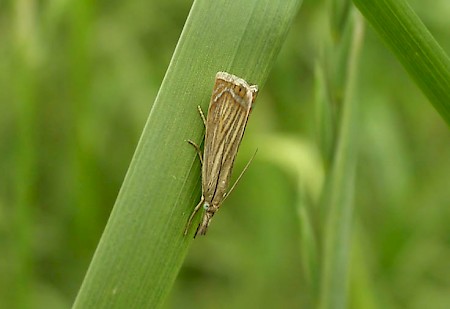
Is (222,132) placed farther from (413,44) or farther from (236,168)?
(236,168)

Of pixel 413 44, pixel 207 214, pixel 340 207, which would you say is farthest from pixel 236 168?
pixel 413 44

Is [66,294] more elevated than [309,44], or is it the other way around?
[309,44]

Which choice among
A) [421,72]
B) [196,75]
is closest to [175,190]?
[196,75]

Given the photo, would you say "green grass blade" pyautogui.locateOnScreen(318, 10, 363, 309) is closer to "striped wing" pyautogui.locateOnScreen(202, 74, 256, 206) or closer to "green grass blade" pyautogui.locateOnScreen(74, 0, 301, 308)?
"striped wing" pyautogui.locateOnScreen(202, 74, 256, 206)

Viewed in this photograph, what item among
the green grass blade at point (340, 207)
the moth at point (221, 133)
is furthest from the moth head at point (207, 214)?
the green grass blade at point (340, 207)

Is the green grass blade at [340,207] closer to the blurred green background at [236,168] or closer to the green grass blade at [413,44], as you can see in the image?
the green grass blade at [413,44]

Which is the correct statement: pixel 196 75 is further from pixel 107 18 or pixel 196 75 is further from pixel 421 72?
pixel 107 18
